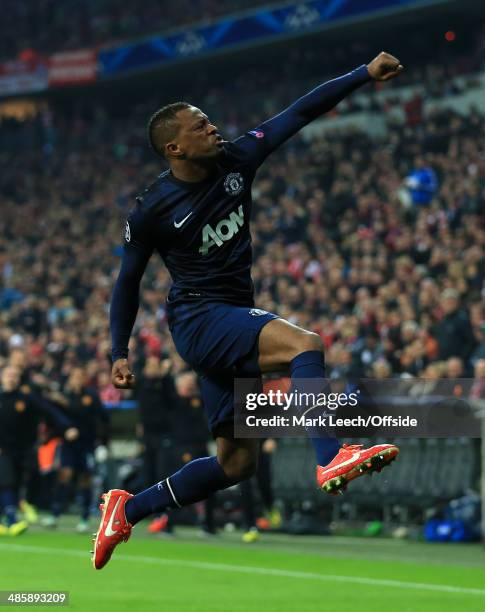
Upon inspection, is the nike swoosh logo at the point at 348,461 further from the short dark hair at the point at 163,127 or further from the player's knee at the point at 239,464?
the short dark hair at the point at 163,127

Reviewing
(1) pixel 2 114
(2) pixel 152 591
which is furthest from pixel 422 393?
(1) pixel 2 114

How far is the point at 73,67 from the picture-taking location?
36594 mm

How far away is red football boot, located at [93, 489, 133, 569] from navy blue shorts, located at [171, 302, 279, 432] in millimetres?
749

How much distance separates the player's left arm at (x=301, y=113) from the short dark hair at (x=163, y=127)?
1.16 ft

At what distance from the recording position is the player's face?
21.7ft

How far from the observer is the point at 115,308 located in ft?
22.4

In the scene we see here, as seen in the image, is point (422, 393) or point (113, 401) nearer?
point (422, 393)

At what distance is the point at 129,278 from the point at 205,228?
0.46 metres

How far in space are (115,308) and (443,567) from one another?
18.9 feet

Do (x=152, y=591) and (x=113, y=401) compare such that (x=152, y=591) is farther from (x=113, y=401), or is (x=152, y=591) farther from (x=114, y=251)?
(x=114, y=251)

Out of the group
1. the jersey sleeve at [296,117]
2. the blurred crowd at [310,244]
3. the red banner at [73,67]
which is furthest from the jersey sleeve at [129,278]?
the red banner at [73,67]

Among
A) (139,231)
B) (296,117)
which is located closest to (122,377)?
(139,231)

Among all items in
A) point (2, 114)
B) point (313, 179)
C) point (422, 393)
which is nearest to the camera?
point (422, 393)

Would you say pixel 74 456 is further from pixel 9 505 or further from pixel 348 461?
pixel 348 461
